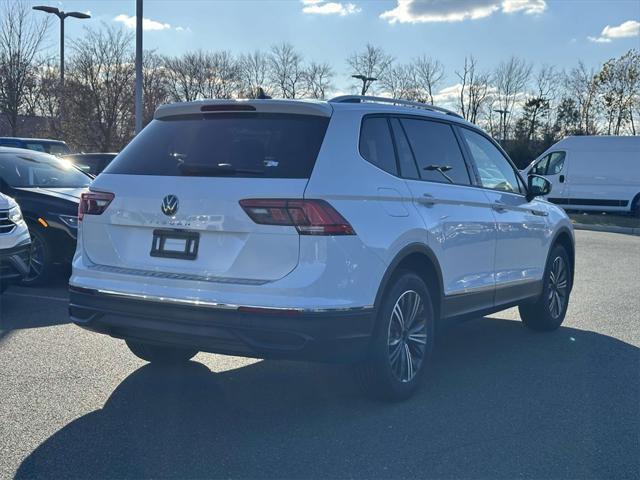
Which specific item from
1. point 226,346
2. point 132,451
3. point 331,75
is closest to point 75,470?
point 132,451

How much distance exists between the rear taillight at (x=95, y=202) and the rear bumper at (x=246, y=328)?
541 millimetres

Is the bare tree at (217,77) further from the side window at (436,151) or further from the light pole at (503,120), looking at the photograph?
the side window at (436,151)

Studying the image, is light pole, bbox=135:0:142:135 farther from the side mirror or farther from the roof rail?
the roof rail

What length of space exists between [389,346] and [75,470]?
77.2 inches

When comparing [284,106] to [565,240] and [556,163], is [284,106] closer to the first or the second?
[565,240]

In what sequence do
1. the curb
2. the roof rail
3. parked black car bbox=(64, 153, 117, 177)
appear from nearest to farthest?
the roof rail
parked black car bbox=(64, 153, 117, 177)
the curb

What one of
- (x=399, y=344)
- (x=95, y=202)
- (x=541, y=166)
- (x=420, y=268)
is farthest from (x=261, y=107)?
(x=541, y=166)

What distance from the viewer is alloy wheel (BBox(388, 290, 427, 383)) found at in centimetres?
468

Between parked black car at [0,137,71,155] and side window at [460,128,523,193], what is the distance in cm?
1328

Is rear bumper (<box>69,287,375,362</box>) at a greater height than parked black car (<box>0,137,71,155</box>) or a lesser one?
lesser

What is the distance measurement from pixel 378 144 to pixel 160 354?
2201 mm

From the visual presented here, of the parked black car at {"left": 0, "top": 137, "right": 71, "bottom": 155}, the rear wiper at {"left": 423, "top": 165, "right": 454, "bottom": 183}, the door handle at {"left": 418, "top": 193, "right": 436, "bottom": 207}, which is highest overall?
the rear wiper at {"left": 423, "top": 165, "right": 454, "bottom": 183}

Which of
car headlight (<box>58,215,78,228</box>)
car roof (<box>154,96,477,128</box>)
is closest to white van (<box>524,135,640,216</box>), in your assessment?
car headlight (<box>58,215,78,228</box>)

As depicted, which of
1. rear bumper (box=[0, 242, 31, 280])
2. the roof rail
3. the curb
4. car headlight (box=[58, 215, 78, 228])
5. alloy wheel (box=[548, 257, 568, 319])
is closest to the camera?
the roof rail
